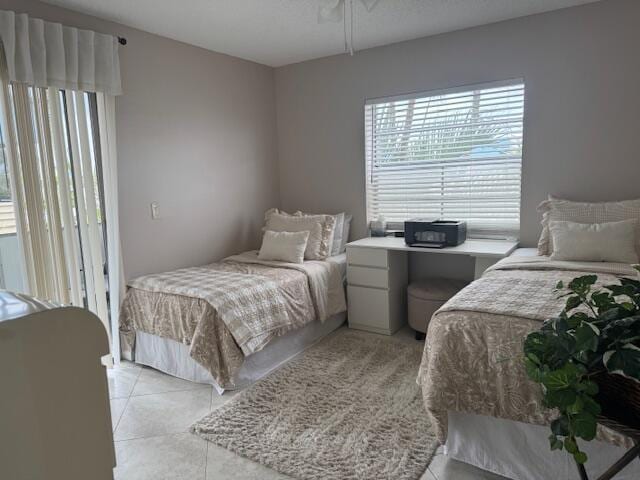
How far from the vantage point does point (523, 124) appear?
317 centimetres

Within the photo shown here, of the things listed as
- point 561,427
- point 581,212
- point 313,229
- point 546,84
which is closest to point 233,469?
point 561,427

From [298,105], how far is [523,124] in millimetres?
2039

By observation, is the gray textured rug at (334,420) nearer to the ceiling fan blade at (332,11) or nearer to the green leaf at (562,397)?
the green leaf at (562,397)

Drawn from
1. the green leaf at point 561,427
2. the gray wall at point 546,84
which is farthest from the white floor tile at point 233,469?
the gray wall at point 546,84

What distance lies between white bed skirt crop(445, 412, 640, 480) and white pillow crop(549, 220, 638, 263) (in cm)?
134

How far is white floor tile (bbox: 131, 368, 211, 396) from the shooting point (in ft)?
8.85

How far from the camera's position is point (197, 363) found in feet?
8.77

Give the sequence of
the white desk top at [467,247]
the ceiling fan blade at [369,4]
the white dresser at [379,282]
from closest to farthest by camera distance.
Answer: the ceiling fan blade at [369,4] < the white desk top at [467,247] < the white dresser at [379,282]

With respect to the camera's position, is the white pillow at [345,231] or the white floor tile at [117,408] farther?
the white pillow at [345,231]

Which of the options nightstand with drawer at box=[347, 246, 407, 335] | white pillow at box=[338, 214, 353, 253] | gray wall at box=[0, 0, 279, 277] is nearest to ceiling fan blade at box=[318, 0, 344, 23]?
gray wall at box=[0, 0, 279, 277]

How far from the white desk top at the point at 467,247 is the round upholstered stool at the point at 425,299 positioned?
0.32 meters

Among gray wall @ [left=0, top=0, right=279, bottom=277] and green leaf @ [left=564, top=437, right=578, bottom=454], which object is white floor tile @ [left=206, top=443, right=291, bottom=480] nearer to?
green leaf @ [left=564, top=437, right=578, bottom=454]

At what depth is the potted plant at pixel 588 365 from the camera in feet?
3.32

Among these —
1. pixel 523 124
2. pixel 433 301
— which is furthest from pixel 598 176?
pixel 433 301
